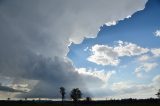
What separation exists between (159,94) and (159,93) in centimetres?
65

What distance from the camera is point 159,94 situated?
199 metres

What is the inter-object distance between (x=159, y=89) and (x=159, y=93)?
2575 millimetres

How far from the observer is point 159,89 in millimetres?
199625

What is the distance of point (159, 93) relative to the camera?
199 metres

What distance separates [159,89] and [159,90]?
2.13 feet

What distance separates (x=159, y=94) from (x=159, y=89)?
3.22 m

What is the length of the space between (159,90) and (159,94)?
257 cm

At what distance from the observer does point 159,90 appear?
200 m

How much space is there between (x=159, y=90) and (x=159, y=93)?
1.93 meters
